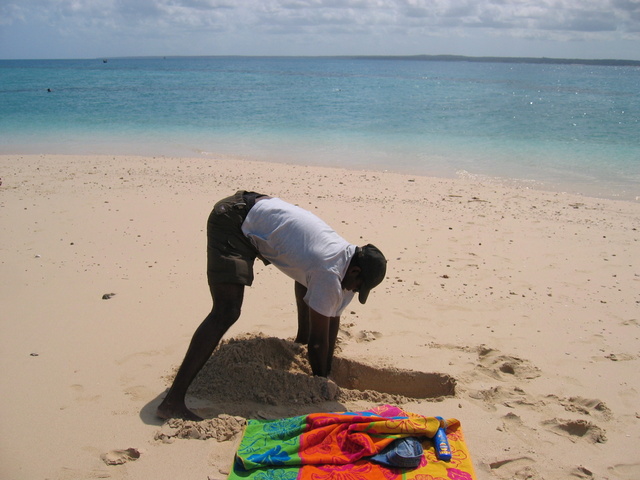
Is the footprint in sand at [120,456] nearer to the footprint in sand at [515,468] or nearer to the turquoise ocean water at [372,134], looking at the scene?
the footprint in sand at [515,468]

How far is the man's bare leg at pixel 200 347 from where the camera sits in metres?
3.08

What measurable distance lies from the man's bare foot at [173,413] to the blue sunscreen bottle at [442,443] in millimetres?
1235

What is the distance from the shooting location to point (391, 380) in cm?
366

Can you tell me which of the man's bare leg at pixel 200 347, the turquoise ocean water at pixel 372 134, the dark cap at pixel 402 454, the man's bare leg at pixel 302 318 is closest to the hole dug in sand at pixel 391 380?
the man's bare leg at pixel 302 318

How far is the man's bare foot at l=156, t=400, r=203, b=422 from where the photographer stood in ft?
10.1

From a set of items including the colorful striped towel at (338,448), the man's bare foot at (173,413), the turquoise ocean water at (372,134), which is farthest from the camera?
the turquoise ocean water at (372,134)

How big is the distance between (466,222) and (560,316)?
258 centimetres

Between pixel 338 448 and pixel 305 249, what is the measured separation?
0.99m

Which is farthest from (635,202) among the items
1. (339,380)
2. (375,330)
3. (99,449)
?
(99,449)

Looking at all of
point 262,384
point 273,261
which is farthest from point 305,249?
point 262,384

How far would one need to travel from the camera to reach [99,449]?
283cm

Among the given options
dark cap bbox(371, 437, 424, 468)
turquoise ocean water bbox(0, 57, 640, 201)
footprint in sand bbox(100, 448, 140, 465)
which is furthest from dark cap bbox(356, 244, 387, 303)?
turquoise ocean water bbox(0, 57, 640, 201)

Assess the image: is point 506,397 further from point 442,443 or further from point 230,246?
point 230,246

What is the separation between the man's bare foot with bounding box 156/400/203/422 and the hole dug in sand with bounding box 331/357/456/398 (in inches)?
40.1
